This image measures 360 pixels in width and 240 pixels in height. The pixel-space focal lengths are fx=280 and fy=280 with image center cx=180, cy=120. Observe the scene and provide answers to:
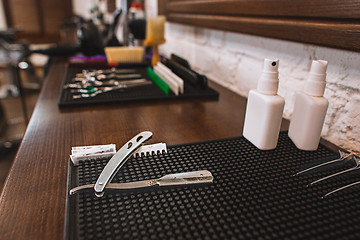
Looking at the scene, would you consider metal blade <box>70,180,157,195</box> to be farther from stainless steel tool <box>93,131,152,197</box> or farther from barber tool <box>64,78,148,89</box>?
barber tool <box>64,78,148,89</box>

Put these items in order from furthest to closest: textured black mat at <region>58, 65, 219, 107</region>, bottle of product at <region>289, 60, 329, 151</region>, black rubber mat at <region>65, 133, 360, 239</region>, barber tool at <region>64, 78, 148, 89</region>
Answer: barber tool at <region>64, 78, 148, 89</region>, textured black mat at <region>58, 65, 219, 107</region>, bottle of product at <region>289, 60, 329, 151</region>, black rubber mat at <region>65, 133, 360, 239</region>

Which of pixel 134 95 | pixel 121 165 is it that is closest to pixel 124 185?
pixel 121 165

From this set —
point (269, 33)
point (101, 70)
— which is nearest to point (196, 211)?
point (269, 33)

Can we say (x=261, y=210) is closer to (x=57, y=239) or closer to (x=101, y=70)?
(x=57, y=239)

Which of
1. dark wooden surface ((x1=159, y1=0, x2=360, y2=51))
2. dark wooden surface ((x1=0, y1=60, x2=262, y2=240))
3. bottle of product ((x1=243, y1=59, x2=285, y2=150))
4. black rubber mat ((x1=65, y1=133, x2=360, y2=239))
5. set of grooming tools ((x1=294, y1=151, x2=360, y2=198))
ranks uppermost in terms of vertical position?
dark wooden surface ((x1=159, y1=0, x2=360, y2=51))

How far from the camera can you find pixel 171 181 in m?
0.36

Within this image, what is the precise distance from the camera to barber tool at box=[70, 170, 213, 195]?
349 mm

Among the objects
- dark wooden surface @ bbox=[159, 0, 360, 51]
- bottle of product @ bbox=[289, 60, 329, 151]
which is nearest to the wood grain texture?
dark wooden surface @ bbox=[159, 0, 360, 51]

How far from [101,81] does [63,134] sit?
14.3 inches

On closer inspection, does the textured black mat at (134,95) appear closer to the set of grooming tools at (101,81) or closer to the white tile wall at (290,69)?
the set of grooming tools at (101,81)

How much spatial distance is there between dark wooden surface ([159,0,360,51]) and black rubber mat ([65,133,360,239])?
223mm

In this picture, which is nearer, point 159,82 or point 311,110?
point 311,110

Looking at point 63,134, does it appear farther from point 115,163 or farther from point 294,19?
point 294,19

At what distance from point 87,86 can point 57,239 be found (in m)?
0.57
